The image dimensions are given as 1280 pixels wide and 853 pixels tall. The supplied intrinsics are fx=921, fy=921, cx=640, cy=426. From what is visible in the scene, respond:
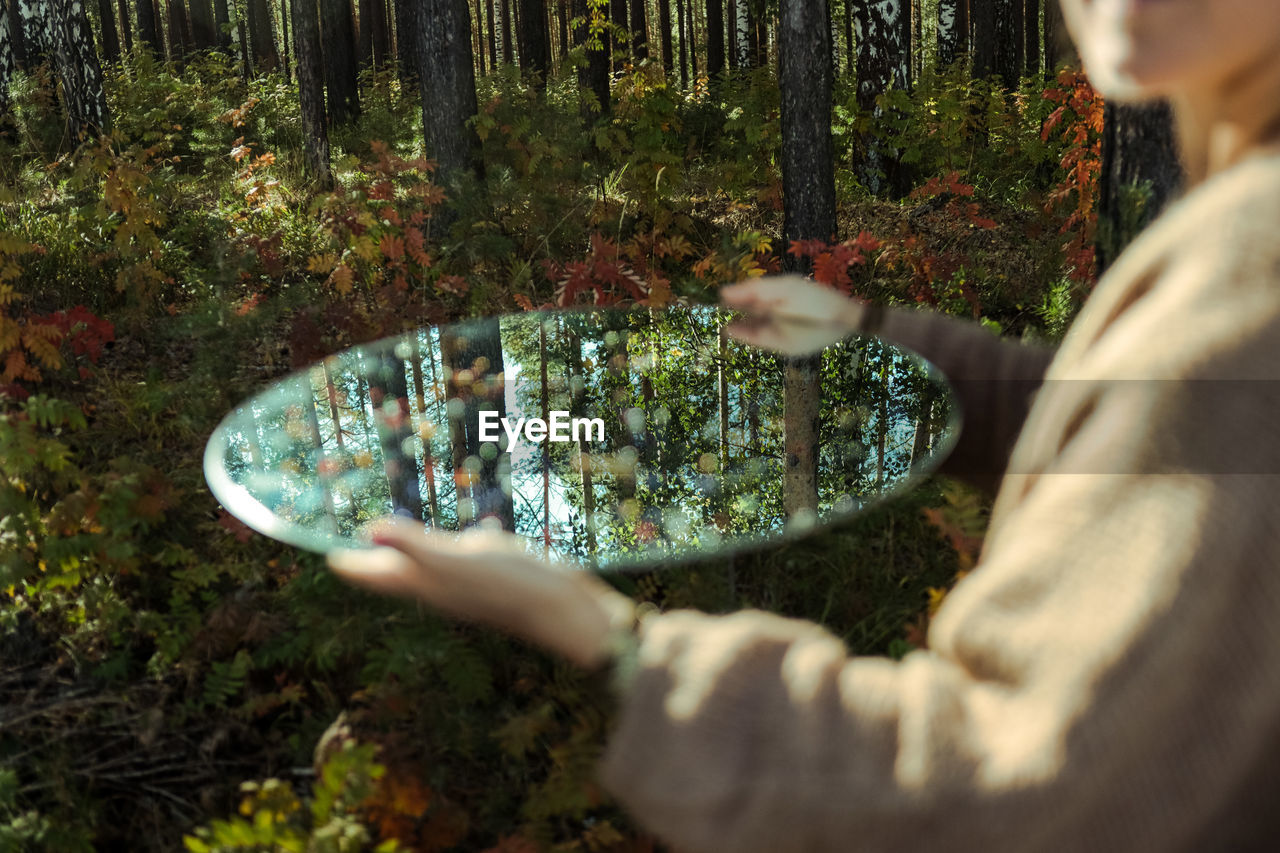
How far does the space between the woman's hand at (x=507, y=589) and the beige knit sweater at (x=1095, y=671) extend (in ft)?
0.33

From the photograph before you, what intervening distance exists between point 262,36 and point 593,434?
24781mm

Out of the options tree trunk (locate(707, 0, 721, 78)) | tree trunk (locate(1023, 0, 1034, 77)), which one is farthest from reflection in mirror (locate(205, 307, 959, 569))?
→ tree trunk (locate(1023, 0, 1034, 77))

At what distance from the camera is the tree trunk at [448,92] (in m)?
6.95

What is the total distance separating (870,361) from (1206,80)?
2.09m

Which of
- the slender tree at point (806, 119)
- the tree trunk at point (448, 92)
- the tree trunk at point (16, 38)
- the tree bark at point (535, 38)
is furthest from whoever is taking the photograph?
the tree bark at point (535, 38)

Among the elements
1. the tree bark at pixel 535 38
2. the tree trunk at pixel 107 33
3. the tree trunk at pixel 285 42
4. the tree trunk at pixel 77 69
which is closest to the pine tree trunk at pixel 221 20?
the tree trunk at pixel 285 42

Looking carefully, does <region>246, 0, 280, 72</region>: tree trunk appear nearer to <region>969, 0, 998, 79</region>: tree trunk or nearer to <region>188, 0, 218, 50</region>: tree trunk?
<region>188, 0, 218, 50</region>: tree trunk

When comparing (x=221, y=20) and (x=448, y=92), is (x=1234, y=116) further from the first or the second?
(x=221, y=20)

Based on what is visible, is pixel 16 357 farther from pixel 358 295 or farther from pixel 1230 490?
pixel 1230 490

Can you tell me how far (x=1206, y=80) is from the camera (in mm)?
871

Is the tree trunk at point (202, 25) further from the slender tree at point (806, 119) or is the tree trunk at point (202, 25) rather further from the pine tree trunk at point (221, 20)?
the slender tree at point (806, 119)

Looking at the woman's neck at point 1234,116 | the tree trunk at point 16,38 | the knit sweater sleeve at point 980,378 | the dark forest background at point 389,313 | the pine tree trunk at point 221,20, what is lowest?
the dark forest background at point 389,313

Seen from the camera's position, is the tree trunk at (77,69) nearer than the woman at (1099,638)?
No

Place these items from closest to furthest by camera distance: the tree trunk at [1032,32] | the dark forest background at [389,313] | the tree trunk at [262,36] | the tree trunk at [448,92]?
the dark forest background at [389,313]
the tree trunk at [448,92]
the tree trunk at [262,36]
the tree trunk at [1032,32]
